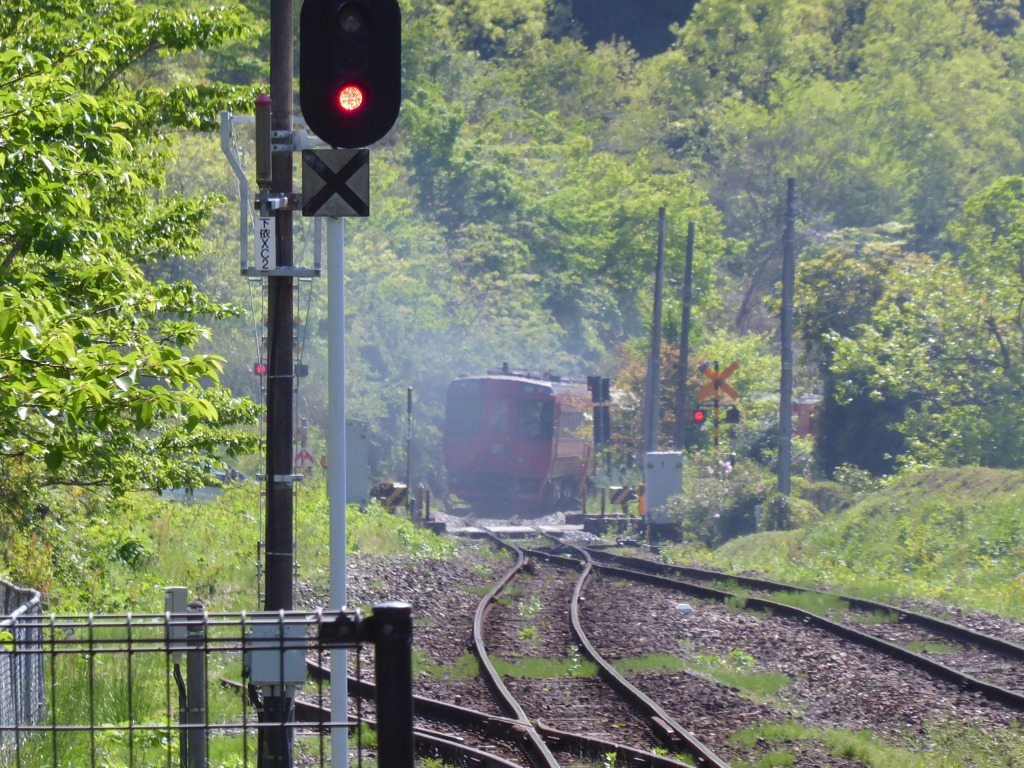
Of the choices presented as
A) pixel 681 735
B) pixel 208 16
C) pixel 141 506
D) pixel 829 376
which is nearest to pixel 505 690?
pixel 681 735

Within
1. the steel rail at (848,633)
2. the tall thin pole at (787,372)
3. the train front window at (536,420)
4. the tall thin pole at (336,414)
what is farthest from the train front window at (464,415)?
the tall thin pole at (336,414)

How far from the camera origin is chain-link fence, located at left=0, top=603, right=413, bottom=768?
10.5 ft

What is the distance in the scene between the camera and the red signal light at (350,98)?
201 inches

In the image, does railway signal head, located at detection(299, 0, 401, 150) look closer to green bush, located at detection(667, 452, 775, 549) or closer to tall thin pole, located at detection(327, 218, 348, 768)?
tall thin pole, located at detection(327, 218, 348, 768)

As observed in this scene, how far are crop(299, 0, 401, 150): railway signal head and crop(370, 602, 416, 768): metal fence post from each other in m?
2.48

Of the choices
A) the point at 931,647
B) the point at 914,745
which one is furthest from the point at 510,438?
the point at 914,745

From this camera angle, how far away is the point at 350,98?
5105mm

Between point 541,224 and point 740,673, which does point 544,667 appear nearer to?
point 740,673

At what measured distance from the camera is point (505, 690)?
1017cm

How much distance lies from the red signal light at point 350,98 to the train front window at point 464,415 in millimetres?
29590

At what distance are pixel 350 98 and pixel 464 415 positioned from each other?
98.8ft

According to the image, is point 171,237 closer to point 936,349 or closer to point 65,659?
point 65,659

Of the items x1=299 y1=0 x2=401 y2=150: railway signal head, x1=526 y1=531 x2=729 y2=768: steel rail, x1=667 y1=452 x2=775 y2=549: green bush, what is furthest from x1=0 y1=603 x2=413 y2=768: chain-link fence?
x1=667 y1=452 x2=775 y2=549: green bush

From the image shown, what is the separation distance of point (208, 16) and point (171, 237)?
74.3 inches
